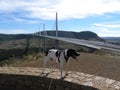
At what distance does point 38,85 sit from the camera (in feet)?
29.4

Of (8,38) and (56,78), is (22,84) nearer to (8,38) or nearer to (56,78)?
(56,78)

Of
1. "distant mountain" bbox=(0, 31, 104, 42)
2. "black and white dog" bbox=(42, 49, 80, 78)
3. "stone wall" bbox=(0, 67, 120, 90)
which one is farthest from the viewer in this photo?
"distant mountain" bbox=(0, 31, 104, 42)

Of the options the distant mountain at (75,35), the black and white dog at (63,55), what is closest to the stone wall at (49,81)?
the black and white dog at (63,55)

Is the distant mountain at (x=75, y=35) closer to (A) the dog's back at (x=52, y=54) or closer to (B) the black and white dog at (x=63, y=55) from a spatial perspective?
(A) the dog's back at (x=52, y=54)

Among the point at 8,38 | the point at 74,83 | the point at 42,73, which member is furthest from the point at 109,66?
the point at 8,38

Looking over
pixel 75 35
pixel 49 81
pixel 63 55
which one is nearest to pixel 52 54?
pixel 63 55

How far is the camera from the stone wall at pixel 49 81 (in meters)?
7.85

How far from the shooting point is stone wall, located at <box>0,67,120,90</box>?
785 cm

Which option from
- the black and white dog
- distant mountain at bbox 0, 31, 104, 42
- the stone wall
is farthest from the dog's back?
distant mountain at bbox 0, 31, 104, 42

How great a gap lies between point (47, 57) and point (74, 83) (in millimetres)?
1557

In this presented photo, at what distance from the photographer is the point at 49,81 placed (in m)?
8.64

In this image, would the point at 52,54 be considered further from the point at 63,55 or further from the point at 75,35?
the point at 75,35

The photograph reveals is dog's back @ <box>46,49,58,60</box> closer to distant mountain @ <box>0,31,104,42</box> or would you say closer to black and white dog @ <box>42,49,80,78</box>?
black and white dog @ <box>42,49,80,78</box>

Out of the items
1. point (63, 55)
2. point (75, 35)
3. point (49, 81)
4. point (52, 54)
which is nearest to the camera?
point (63, 55)
